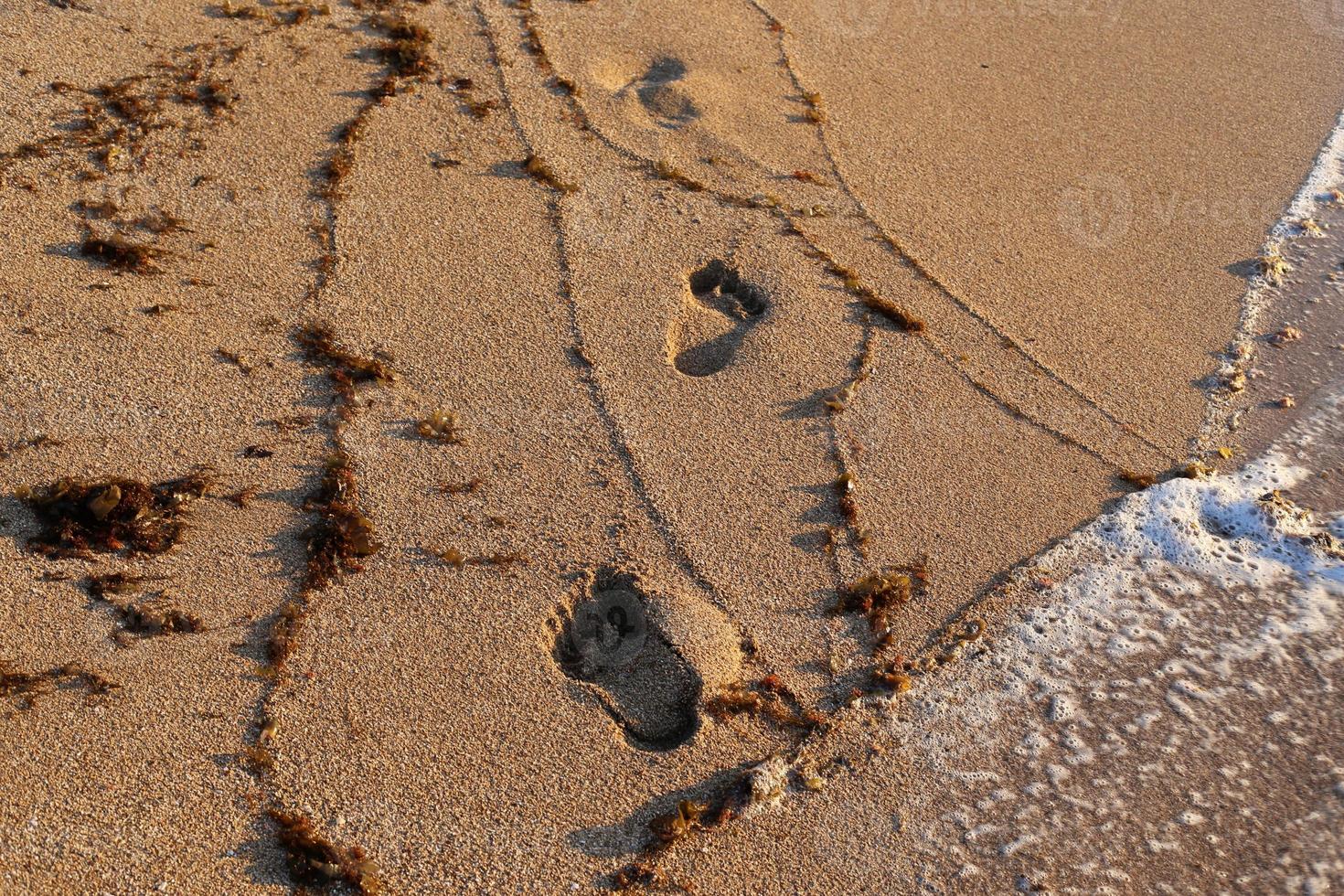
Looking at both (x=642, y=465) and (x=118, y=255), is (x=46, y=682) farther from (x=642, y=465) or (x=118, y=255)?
(x=642, y=465)

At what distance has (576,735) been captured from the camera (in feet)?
9.48

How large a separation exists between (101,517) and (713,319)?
2.19 metres

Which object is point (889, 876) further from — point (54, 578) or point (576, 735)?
point (54, 578)

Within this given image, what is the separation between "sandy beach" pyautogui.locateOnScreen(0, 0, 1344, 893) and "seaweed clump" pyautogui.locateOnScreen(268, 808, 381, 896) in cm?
1

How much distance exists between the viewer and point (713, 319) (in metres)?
3.98

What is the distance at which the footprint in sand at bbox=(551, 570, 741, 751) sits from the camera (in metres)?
2.96

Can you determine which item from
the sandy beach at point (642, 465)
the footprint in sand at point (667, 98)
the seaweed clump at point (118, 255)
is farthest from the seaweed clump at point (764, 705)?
the footprint in sand at point (667, 98)

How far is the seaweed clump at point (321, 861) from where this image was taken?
8.49 feet

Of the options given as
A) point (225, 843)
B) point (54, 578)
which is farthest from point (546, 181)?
point (225, 843)

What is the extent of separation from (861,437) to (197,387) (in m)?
2.29

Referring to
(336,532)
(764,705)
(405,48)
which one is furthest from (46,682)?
(405,48)

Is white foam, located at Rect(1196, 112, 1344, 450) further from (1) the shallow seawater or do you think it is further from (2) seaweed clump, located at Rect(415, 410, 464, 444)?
(2) seaweed clump, located at Rect(415, 410, 464, 444)

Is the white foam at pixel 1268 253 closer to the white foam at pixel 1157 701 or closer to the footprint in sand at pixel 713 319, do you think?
the white foam at pixel 1157 701

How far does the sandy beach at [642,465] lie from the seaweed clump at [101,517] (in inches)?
0.5
